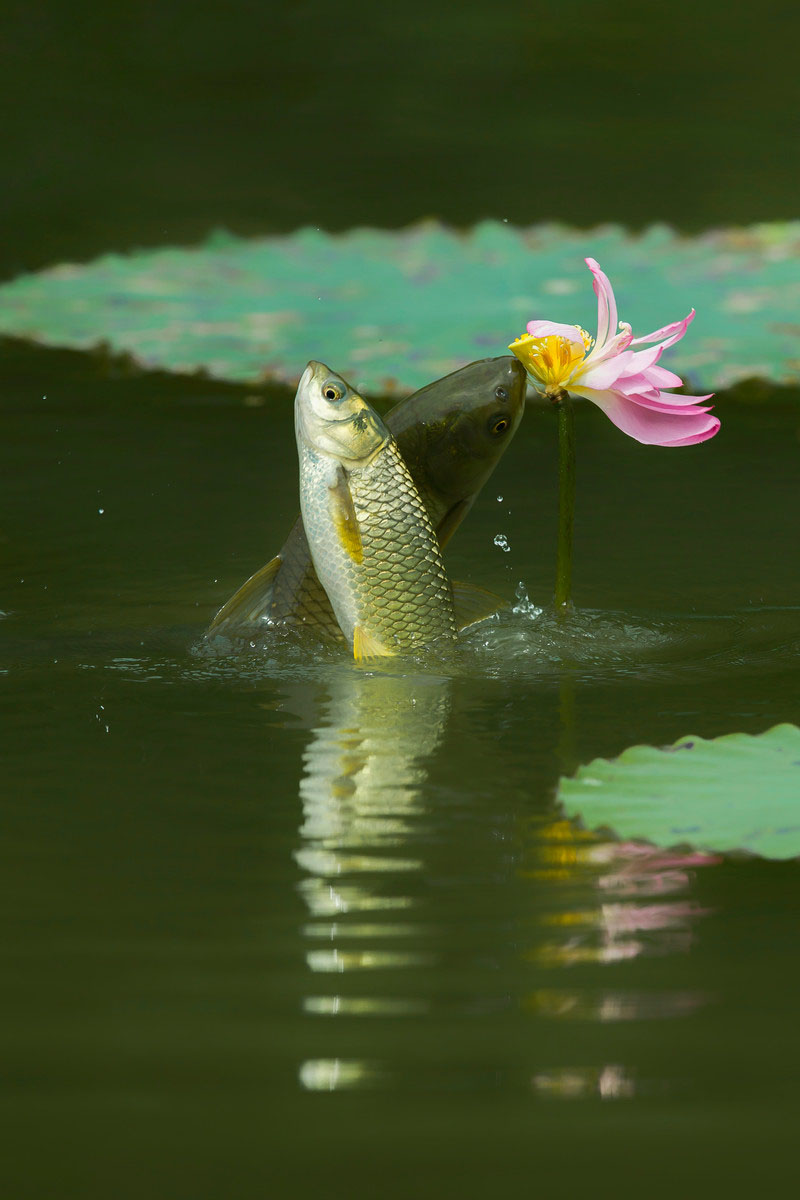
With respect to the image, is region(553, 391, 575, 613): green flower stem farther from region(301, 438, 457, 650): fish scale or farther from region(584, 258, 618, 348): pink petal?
region(301, 438, 457, 650): fish scale

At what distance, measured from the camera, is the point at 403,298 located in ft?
19.9

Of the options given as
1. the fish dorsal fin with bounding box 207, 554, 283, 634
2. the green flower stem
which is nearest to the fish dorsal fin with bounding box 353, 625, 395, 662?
the fish dorsal fin with bounding box 207, 554, 283, 634

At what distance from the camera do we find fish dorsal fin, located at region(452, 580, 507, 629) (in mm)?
3014

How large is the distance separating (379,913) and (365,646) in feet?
3.76

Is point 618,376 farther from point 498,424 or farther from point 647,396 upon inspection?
point 498,424

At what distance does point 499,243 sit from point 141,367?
1.62m

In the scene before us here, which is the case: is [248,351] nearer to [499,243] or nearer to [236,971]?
[499,243]

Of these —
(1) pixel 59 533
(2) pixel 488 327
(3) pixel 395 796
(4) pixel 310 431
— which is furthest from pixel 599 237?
(3) pixel 395 796

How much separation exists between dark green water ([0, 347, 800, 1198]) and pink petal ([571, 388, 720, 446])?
42cm

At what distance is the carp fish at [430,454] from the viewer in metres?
2.99

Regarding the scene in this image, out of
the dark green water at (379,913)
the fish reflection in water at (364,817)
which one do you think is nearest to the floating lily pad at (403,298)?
the dark green water at (379,913)

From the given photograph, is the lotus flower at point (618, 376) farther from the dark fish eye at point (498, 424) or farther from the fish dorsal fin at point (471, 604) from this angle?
the fish dorsal fin at point (471, 604)

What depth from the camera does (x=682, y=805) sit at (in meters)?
1.81

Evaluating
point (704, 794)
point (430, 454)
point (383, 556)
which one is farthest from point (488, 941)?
point (430, 454)
